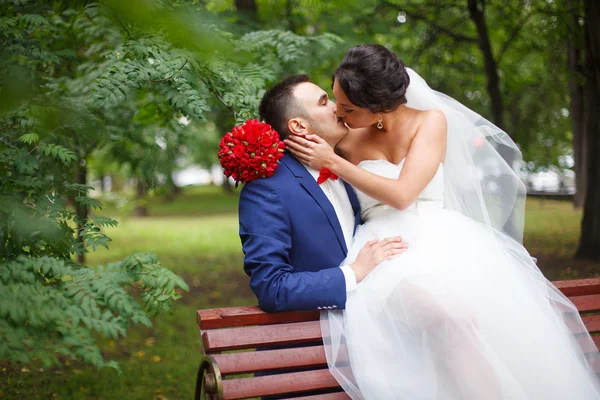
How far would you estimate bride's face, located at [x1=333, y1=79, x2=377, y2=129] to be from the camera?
2.98m

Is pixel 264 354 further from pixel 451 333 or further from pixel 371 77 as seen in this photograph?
pixel 371 77

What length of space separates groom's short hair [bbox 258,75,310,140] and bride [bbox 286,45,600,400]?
18 cm

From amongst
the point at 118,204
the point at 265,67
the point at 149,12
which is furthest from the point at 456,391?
the point at 118,204

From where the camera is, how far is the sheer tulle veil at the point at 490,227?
2736 millimetres

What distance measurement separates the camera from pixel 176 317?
7625mm

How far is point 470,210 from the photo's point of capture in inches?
128

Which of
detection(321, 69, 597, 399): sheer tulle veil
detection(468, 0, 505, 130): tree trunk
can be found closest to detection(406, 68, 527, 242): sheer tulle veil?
detection(321, 69, 597, 399): sheer tulle veil

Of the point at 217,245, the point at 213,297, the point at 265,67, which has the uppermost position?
the point at 265,67

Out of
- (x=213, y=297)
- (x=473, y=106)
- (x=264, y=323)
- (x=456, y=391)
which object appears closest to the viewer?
(x=456, y=391)

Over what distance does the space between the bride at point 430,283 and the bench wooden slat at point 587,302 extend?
0.77ft

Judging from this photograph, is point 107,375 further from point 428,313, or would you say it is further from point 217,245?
point 217,245

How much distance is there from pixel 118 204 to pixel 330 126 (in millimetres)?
6749

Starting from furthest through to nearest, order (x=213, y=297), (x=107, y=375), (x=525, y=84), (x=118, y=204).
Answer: (x=525, y=84) → (x=118, y=204) → (x=213, y=297) → (x=107, y=375)

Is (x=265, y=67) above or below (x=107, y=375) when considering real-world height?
above
